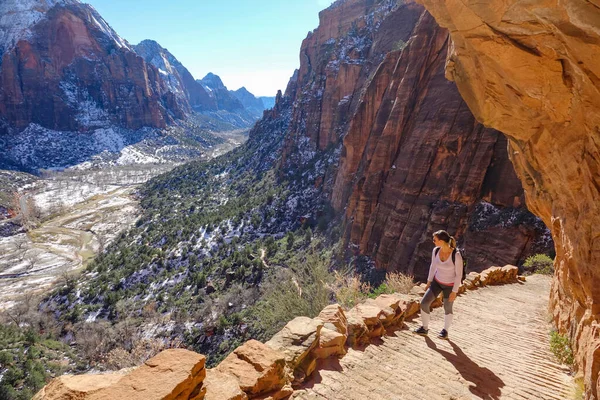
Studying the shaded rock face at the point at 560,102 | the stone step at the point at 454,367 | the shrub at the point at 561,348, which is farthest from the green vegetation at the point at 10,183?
the shrub at the point at 561,348

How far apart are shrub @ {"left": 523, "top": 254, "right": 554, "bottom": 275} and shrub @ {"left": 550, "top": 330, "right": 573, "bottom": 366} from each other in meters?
11.0

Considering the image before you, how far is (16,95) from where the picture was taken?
131250 mm

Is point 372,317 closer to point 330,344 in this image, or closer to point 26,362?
point 330,344

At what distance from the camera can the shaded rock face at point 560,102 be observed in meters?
4.21

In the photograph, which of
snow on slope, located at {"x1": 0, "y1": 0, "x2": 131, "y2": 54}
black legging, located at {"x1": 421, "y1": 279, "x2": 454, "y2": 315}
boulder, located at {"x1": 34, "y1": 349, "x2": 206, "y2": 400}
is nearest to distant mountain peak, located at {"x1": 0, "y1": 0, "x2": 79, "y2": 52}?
snow on slope, located at {"x1": 0, "y1": 0, "x2": 131, "y2": 54}

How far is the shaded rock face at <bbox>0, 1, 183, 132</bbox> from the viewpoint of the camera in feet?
433

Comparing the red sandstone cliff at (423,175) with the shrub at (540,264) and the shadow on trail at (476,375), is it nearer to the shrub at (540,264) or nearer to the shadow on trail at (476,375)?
the shrub at (540,264)

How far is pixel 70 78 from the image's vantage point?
14500 cm

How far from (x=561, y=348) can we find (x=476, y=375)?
9.15 ft

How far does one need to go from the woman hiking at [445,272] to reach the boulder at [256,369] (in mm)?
3963

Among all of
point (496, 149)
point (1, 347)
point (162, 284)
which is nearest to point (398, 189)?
point (496, 149)

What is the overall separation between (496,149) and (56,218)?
306 ft

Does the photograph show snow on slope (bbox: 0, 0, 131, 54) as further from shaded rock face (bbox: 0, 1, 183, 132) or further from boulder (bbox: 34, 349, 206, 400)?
boulder (bbox: 34, 349, 206, 400)

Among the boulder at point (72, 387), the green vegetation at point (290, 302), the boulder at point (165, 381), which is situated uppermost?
the boulder at point (165, 381)
